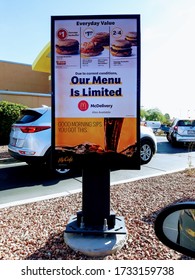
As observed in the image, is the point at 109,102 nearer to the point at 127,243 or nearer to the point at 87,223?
the point at 87,223

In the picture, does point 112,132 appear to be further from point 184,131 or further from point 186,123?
point 186,123

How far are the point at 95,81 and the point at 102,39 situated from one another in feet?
1.51

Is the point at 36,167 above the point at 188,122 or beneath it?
beneath

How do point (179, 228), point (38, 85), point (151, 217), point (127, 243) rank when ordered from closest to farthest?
point (179, 228), point (127, 243), point (151, 217), point (38, 85)

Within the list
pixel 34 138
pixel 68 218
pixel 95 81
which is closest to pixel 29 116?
pixel 34 138

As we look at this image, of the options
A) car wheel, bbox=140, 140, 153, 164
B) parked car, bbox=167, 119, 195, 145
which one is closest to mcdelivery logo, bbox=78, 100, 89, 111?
car wheel, bbox=140, 140, 153, 164

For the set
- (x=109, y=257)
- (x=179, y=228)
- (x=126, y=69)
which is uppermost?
(x=126, y=69)

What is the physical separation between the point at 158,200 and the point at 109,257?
1.80 metres

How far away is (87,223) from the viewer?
2654 millimetres

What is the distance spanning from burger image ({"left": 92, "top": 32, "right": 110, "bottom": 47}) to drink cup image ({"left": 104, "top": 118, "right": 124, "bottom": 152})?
0.83 meters

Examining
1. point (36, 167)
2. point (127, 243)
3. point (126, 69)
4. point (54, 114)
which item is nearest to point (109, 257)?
point (127, 243)

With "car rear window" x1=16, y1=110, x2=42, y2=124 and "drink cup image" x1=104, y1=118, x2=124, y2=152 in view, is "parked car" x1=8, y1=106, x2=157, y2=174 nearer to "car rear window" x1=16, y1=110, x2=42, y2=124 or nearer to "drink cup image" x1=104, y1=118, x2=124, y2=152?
"car rear window" x1=16, y1=110, x2=42, y2=124

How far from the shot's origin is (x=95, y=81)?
2457 mm

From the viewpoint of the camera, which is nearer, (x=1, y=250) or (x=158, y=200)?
(x=1, y=250)
